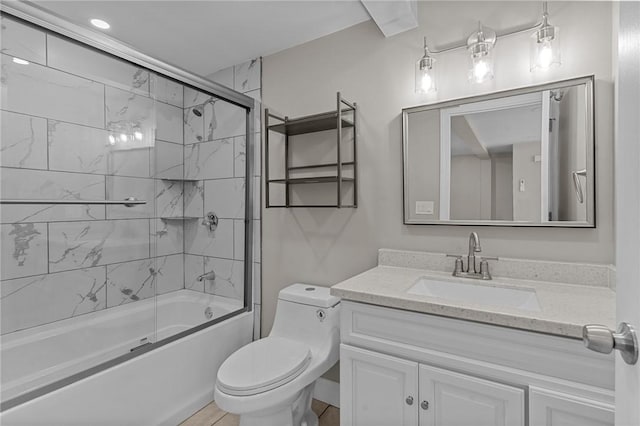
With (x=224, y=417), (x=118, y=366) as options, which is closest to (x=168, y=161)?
(x=118, y=366)

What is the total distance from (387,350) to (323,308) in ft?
1.87

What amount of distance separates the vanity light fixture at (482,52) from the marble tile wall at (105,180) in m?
1.40

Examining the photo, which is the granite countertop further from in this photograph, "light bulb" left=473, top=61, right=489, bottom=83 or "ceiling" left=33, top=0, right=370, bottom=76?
"ceiling" left=33, top=0, right=370, bottom=76

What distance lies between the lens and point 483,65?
1489mm

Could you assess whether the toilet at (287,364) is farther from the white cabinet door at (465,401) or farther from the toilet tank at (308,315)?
the white cabinet door at (465,401)

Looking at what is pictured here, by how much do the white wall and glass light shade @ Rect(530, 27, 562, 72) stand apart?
4cm

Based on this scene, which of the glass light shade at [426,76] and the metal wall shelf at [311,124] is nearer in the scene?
the glass light shade at [426,76]

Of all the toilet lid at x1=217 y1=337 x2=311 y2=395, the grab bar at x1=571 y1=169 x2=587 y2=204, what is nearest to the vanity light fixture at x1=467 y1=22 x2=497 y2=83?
the grab bar at x1=571 y1=169 x2=587 y2=204

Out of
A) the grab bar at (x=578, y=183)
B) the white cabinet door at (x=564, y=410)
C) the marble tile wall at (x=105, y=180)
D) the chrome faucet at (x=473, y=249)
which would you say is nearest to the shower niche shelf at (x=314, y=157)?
the marble tile wall at (x=105, y=180)

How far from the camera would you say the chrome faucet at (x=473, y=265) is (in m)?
1.46

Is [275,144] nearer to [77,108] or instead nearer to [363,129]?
[363,129]

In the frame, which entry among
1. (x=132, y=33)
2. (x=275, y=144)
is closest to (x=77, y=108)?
(x=132, y=33)

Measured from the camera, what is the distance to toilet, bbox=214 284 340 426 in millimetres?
1351

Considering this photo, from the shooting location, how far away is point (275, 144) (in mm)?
2193
